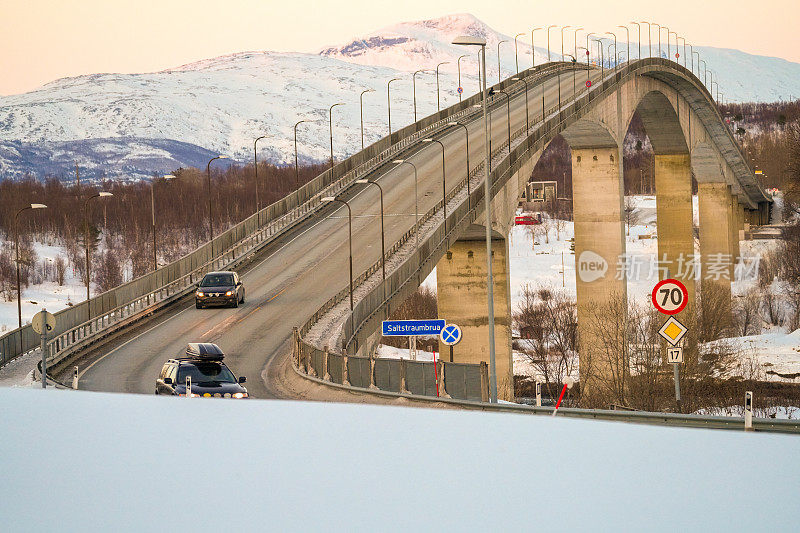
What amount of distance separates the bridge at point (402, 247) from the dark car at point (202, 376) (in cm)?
627

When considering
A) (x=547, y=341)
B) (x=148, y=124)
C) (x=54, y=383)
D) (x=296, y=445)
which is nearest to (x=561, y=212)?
(x=547, y=341)

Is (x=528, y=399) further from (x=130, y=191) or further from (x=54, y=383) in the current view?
(x=54, y=383)

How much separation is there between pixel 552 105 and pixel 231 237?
140ft

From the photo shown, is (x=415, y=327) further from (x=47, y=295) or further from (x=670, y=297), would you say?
(x=47, y=295)

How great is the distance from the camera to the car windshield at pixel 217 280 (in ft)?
174

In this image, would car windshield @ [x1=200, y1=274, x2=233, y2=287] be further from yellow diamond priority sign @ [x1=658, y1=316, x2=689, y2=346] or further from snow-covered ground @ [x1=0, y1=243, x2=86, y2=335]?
yellow diamond priority sign @ [x1=658, y1=316, x2=689, y2=346]

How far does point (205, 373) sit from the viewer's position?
27.6m

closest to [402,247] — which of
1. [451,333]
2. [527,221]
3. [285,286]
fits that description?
[285,286]

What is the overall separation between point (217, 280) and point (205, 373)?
26311 mm

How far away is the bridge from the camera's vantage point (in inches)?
1651

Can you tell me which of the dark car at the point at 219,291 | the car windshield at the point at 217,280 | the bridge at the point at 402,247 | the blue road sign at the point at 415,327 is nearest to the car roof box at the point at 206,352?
the bridge at the point at 402,247

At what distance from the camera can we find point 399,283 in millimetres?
50062

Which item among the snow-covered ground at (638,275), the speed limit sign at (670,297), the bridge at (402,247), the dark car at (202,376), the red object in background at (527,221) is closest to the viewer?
the speed limit sign at (670,297)

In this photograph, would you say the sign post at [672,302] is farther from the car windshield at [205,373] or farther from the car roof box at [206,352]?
the car roof box at [206,352]
